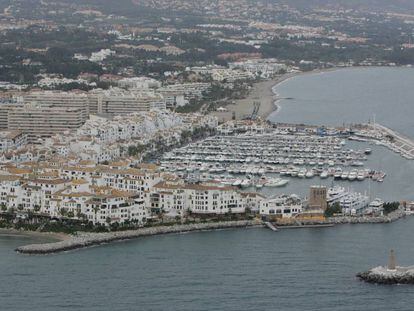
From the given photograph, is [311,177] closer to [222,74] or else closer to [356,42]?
[222,74]

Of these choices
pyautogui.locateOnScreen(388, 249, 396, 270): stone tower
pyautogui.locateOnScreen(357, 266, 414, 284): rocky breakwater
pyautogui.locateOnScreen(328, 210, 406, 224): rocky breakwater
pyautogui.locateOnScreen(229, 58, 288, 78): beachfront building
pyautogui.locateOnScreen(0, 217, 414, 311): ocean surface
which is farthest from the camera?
pyautogui.locateOnScreen(229, 58, 288, 78): beachfront building

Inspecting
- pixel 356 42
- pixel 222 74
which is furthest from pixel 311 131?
pixel 356 42

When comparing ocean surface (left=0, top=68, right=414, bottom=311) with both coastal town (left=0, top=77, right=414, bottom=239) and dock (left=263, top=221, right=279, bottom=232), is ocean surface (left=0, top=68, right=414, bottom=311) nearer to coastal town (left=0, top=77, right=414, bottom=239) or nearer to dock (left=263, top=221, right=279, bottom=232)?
dock (left=263, top=221, right=279, bottom=232)

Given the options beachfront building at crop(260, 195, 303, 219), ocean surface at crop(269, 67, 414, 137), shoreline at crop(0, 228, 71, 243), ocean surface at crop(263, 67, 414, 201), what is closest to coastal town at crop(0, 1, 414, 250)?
beachfront building at crop(260, 195, 303, 219)

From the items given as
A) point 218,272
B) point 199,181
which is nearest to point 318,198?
point 199,181

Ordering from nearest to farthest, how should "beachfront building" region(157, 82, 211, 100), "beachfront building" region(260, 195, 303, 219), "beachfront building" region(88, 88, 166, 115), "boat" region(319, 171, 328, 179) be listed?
"beachfront building" region(260, 195, 303, 219) → "boat" region(319, 171, 328, 179) → "beachfront building" region(88, 88, 166, 115) → "beachfront building" region(157, 82, 211, 100)
